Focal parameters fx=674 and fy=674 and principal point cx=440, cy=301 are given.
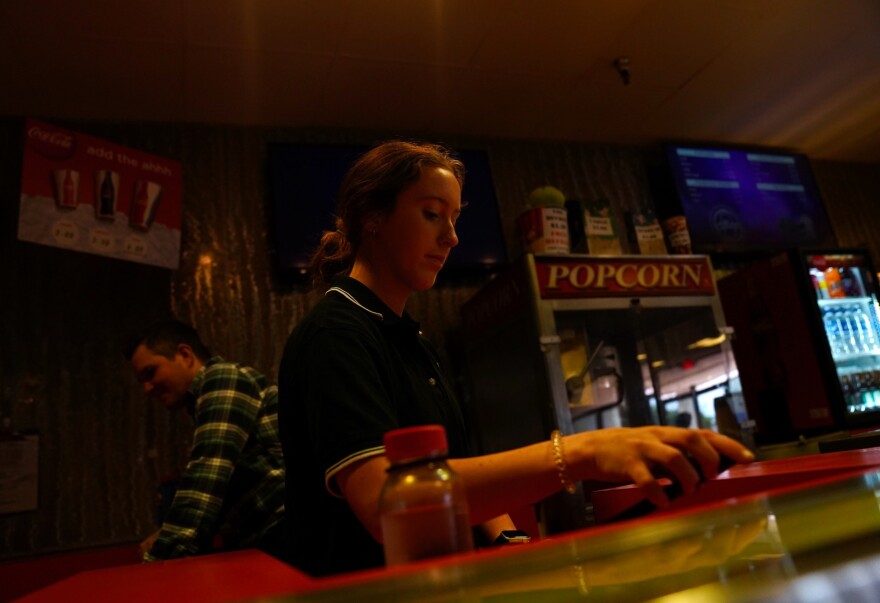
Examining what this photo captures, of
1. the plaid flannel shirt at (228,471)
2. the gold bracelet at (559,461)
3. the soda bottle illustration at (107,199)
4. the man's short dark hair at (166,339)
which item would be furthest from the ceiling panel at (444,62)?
the gold bracelet at (559,461)

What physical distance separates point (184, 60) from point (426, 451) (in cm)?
312

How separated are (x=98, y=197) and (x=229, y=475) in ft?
5.62

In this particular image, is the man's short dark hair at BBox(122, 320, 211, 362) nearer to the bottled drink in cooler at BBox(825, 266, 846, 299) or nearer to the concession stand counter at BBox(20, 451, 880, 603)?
the concession stand counter at BBox(20, 451, 880, 603)

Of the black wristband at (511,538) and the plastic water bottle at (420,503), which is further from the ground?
the plastic water bottle at (420,503)

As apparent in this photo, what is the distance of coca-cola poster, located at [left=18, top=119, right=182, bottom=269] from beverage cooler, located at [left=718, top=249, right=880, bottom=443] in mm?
3411

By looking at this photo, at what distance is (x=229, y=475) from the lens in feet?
6.62

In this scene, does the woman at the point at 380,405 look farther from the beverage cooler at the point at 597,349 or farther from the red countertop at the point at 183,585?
the beverage cooler at the point at 597,349

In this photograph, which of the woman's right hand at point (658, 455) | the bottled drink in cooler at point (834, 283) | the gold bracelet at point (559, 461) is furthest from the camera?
the bottled drink in cooler at point (834, 283)

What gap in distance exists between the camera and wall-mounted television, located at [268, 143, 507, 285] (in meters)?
3.64

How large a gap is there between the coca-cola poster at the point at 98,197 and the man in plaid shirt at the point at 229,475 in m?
1.10

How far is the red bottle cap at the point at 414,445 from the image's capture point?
679mm

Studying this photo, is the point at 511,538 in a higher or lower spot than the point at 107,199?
lower

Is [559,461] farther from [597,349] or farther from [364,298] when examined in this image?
[597,349]

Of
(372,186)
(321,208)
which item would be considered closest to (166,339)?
(321,208)
